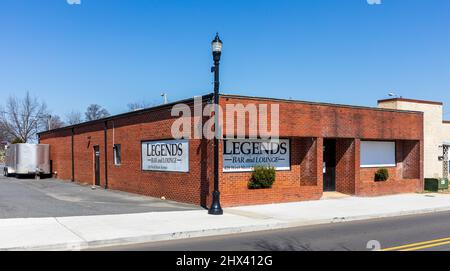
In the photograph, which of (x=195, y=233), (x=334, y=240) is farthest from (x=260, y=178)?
(x=334, y=240)

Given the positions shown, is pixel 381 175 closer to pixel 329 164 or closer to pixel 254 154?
pixel 329 164

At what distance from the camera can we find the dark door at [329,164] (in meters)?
21.2

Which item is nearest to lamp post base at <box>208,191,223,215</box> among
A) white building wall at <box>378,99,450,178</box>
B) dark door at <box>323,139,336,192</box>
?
dark door at <box>323,139,336,192</box>

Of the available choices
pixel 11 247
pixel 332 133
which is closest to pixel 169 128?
pixel 332 133

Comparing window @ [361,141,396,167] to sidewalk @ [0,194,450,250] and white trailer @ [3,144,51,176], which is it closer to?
sidewalk @ [0,194,450,250]

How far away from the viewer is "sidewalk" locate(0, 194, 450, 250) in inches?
407

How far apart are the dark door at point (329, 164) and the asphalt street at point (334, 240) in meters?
7.60

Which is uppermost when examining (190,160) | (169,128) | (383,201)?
(169,128)

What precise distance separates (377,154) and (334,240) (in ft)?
42.5
